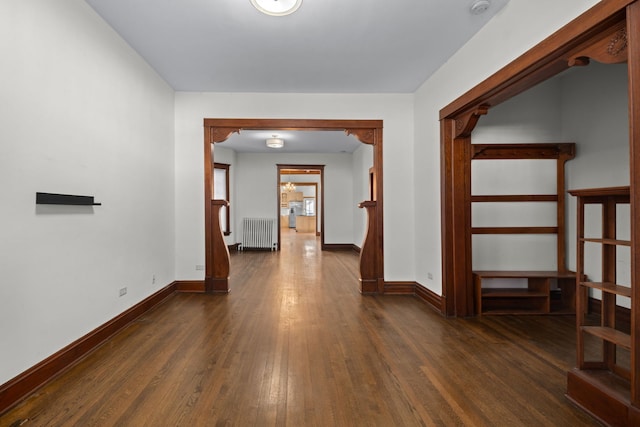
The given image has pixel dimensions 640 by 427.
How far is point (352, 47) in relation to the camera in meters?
3.24

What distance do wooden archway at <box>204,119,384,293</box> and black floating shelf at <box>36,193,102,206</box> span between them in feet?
6.00

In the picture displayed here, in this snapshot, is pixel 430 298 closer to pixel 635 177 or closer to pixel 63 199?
pixel 635 177

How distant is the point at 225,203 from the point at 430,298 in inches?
114

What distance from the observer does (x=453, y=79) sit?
344cm

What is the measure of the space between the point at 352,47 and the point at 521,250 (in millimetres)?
2975

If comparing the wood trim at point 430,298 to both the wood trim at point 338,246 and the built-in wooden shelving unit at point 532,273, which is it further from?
the wood trim at point 338,246

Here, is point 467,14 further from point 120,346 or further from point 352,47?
point 120,346

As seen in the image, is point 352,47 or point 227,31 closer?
point 227,31

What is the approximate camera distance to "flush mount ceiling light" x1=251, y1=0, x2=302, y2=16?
2.42m

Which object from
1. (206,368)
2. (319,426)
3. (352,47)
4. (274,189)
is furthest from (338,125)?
(274,189)

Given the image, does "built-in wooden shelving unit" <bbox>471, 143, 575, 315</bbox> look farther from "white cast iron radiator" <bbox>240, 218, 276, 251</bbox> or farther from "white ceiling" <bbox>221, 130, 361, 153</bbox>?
"white cast iron radiator" <bbox>240, 218, 276, 251</bbox>

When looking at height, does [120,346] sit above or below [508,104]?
below

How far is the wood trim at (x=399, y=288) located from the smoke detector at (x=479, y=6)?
3145mm

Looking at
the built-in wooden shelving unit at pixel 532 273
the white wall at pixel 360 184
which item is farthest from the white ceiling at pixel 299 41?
the white wall at pixel 360 184
